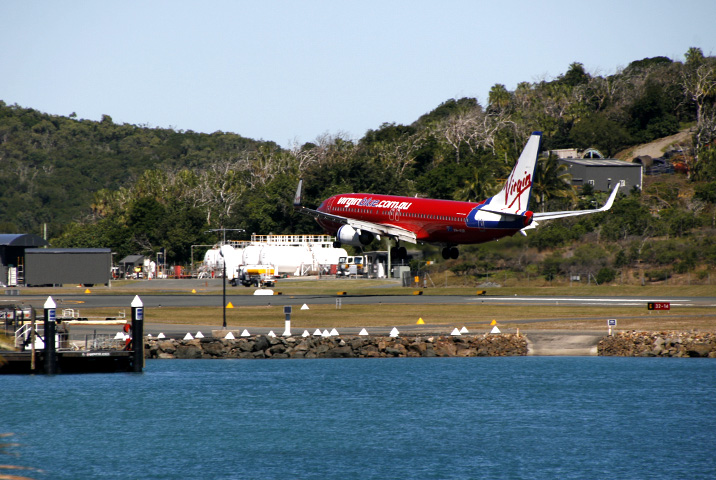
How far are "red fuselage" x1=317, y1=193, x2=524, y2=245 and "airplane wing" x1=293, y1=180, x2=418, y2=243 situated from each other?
0.41 meters

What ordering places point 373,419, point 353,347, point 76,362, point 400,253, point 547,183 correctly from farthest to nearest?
point 547,183 → point 400,253 → point 353,347 → point 76,362 → point 373,419

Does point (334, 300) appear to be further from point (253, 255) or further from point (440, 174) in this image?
point (440, 174)

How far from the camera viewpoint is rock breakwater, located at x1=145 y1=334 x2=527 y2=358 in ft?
221

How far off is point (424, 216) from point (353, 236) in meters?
9.72

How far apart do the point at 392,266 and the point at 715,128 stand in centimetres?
8299

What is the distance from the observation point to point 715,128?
→ 567 ft

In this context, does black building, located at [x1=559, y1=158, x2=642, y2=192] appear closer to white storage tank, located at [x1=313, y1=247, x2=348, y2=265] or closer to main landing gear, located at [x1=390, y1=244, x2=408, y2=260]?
white storage tank, located at [x1=313, y1=247, x2=348, y2=265]

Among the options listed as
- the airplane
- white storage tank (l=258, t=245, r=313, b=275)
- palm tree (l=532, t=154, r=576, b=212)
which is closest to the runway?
the airplane

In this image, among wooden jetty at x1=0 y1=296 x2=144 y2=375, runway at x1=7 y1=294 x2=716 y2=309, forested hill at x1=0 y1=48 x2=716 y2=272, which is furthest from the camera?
forested hill at x1=0 y1=48 x2=716 y2=272

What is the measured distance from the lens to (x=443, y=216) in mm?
85250

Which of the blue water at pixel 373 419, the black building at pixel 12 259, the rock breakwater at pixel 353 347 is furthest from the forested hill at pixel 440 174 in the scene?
the blue water at pixel 373 419

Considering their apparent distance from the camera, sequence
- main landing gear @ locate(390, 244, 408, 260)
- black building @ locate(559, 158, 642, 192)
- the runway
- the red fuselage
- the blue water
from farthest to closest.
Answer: black building @ locate(559, 158, 642, 192), main landing gear @ locate(390, 244, 408, 260), the runway, the red fuselage, the blue water

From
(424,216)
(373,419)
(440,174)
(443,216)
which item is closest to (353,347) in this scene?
(373,419)

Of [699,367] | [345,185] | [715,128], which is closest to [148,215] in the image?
[345,185]
